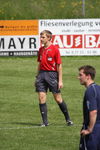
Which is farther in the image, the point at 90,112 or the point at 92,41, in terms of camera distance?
the point at 92,41

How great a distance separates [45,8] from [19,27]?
1022 cm

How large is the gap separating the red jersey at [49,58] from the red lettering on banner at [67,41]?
1781 centimetres

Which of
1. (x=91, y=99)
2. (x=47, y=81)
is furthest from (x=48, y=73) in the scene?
(x=91, y=99)

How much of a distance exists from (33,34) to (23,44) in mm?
718

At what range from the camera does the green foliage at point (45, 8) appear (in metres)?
38.6

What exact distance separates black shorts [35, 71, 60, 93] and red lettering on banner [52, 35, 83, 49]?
17.8 m

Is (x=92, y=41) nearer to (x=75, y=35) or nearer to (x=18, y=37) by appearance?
(x=75, y=35)

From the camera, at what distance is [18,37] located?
31750 mm

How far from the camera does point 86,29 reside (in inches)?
1264

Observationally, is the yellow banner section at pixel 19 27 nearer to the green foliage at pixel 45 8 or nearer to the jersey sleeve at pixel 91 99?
the green foliage at pixel 45 8

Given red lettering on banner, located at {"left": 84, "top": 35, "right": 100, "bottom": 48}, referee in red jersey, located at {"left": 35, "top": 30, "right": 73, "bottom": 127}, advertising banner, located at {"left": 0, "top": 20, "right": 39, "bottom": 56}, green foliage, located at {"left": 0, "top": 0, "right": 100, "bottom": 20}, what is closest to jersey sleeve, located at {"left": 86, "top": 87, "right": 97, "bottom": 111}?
referee in red jersey, located at {"left": 35, "top": 30, "right": 73, "bottom": 127}

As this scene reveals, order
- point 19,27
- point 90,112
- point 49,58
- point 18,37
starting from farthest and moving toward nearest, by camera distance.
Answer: point 19,27 < point 18,37 < point 49,58 < point 90,112

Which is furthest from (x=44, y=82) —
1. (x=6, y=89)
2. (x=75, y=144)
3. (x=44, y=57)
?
(x=6, y=89)

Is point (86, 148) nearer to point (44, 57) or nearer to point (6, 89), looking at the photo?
point (44, 57)
